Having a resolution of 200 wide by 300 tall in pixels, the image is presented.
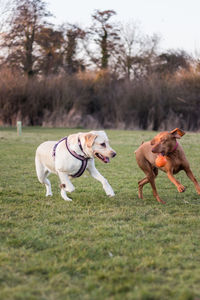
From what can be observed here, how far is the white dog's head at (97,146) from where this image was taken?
5.73m

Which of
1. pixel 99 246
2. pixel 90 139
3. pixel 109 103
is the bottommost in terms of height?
pixel 99 246

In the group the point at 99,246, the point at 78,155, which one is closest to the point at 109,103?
the point at 78,155

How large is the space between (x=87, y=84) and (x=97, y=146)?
29.7 m

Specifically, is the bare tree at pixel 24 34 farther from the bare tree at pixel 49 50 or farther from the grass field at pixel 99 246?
the grass field at pixel 99 246

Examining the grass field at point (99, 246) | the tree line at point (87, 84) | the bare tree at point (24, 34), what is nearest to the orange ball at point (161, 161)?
the grass field at point (99, 246)

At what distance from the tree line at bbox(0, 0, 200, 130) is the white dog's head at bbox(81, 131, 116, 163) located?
23740mm

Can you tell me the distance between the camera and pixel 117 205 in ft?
19.4

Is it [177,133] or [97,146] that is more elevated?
[177,133]

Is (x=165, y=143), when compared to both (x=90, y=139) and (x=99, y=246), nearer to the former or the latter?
(x=90, y=139)

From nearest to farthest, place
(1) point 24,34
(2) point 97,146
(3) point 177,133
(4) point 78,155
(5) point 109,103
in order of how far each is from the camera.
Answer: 1. (2) point 97,146
2. (4) point 78,155
3. (3) point 177,133
4. (5) point 109,103
5. (1) point 24,34

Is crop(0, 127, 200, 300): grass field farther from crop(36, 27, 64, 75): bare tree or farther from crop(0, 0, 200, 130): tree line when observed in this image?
crop(36, 27, 64, 75): bare tree

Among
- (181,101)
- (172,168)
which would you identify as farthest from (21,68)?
(172,168)

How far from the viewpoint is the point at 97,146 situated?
574cm

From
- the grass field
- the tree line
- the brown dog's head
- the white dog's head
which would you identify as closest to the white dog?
the white dog's head
